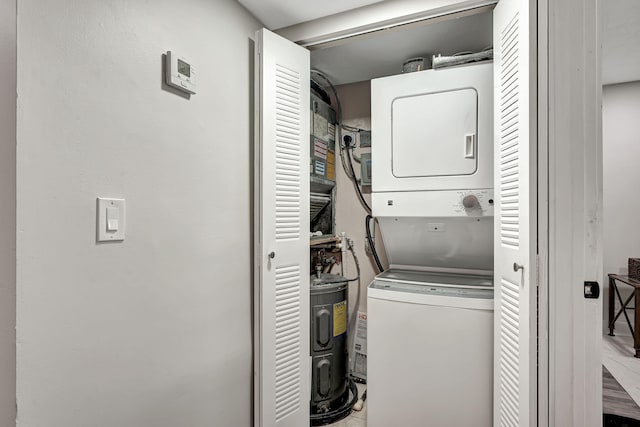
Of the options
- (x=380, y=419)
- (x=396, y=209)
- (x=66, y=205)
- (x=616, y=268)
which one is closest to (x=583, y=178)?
(x=396, y=209)

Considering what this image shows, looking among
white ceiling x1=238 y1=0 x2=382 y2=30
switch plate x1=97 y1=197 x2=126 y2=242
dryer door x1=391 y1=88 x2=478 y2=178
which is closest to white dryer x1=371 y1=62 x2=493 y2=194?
dryer door x1=391 y1=88 x2=478 y2=178

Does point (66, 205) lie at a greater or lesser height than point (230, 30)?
lesser

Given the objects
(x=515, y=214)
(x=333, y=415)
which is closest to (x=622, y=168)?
(x=515, y=214)

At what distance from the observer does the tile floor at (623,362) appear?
1951mm

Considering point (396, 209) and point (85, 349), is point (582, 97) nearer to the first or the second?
point (396, 209)

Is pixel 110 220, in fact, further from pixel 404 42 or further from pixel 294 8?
pixel 404 42

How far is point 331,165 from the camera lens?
2.56 meters

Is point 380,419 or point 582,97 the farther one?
point 380,419

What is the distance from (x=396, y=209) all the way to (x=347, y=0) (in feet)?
3.70

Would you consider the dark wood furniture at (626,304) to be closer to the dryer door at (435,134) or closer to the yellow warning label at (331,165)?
the dryer door at (435,134)

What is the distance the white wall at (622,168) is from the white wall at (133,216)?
279cm

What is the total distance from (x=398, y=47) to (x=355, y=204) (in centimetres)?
119

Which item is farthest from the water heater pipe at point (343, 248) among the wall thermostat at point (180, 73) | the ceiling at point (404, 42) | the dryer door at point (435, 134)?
the wall thermostat at point (180, 73)

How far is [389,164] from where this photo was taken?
1.91 m
